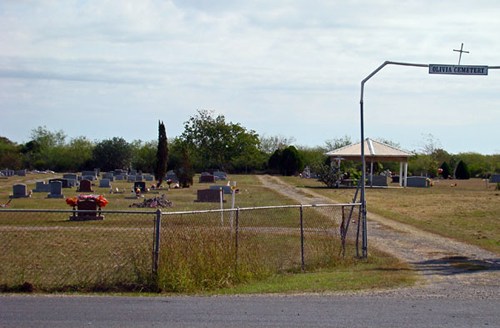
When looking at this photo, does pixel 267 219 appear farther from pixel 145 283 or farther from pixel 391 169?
pixel 391 169

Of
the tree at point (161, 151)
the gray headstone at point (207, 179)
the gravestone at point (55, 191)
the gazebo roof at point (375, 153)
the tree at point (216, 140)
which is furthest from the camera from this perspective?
the tree at point (216, 140)

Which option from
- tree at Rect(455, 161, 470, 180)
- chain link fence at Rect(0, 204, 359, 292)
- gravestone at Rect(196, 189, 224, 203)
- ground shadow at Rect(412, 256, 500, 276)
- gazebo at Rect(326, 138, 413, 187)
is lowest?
ground shadow at Rect(412, 256, 500, 276)

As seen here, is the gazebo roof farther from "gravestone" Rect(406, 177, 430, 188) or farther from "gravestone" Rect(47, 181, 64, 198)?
"gravestone" Rect(47, 181, 64, 198)

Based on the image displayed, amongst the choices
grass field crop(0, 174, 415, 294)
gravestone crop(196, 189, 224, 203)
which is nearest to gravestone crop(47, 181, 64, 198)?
gravestone crop(196, 189, 224, 203)

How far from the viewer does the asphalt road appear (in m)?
10.3

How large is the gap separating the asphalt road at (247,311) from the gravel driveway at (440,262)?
1031 millimetres

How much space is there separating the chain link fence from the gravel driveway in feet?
5.83

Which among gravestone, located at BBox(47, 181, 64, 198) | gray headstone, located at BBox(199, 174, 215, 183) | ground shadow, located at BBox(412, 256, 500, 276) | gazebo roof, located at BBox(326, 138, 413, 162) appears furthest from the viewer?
gray headstone, located at BBox(199, 174, 215, 183)

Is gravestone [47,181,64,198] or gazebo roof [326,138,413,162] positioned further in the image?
gazebo roof [326,138,413,162]

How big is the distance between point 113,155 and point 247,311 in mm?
94743

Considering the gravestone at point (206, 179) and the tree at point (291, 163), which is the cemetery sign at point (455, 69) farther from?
the tree at point (291, 163)

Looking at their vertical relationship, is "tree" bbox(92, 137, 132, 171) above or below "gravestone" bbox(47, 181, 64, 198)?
above

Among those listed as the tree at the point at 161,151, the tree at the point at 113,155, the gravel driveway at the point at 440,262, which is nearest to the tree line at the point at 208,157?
the tree at the point at 113,155

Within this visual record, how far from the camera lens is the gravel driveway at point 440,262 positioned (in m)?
13.6
